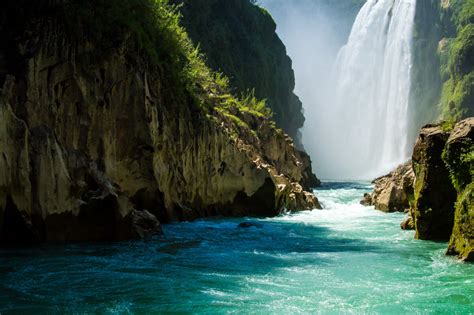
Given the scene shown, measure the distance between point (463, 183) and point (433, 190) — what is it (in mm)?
2477

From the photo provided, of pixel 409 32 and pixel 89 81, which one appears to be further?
pixel 409 32

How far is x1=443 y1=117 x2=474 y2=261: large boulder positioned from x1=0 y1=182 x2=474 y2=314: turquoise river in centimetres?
46

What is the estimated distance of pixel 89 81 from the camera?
1698 centimetres

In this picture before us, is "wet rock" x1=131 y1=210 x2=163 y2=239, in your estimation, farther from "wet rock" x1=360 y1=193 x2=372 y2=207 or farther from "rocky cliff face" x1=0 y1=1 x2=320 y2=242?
"wet rock" x1=360 y1=193 x2=372 y2=207

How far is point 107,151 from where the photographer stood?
1769 cm

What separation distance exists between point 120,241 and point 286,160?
2245 centimetres

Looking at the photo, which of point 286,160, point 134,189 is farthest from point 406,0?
point 134,189

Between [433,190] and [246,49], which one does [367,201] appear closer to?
[433,190]

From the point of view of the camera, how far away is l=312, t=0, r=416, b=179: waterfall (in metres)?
71.5

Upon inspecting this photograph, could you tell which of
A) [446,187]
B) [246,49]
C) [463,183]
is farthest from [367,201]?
[246,49]

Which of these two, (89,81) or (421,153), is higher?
(89,81)

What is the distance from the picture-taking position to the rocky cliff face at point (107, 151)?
12734 millimetres

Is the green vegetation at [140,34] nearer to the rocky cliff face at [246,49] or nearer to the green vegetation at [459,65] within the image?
the rocky cliff face at [246,49]

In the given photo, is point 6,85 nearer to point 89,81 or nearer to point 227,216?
point 89,81
